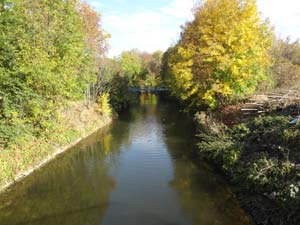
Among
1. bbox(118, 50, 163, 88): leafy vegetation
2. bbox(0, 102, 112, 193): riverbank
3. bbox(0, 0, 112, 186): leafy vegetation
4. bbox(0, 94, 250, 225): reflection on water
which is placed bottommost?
bbox(0, 94, 250, 225): reflection on water

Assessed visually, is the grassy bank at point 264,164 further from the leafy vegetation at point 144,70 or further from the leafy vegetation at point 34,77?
the leafy vegetation at point 144,70

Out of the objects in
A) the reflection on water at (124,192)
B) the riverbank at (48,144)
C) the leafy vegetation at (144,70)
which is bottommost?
the reflection on water at (124,192)

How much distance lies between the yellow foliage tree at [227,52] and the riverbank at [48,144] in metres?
9.56

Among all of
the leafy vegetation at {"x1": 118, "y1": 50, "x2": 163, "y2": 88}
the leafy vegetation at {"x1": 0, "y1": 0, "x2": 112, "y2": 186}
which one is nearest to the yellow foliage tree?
the leafy vegetation at {"x1": 0, "y1": 0, "x2": 112, "y2": 186}

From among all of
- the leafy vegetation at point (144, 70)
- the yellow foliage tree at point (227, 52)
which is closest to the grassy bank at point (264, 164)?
the yellow foliage tree at point (227, 52)

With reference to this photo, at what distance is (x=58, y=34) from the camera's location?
1811 cm

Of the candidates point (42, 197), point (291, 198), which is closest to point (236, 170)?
point (291, 198)

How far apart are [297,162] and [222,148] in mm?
4274

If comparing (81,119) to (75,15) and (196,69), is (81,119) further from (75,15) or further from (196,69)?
(196,69)

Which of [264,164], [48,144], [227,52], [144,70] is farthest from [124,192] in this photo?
[144,70]

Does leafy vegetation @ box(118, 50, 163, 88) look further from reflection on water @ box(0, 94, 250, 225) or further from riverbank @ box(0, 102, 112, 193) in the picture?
reflection on water @ box(0, 94, 250, 225)

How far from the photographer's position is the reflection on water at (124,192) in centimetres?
1034

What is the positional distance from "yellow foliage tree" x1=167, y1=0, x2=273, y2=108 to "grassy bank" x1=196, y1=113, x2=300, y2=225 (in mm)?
5236

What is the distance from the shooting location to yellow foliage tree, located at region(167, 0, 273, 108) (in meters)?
19.1
